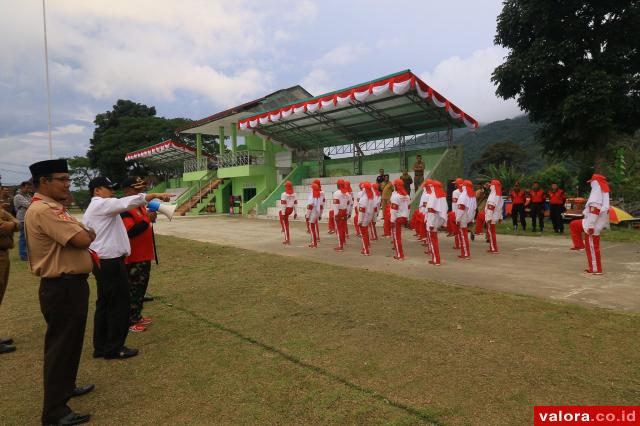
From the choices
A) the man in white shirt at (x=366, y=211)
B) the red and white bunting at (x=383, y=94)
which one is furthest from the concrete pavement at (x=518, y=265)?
the red and white bunting at (x=383, y=94)

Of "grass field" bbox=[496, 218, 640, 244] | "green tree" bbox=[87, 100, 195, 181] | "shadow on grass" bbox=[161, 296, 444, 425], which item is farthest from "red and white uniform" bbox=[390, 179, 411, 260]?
"green tree" bbox=[87, 100, 195, 181]

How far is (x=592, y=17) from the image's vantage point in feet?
48.7

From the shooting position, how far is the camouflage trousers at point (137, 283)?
4441mm

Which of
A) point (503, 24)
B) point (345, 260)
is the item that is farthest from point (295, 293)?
point (503, 24)

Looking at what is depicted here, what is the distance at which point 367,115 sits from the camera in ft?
63.1

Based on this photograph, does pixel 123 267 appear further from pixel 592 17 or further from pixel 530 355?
pixel 592 17

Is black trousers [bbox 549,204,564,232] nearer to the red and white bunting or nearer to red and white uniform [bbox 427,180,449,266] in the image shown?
the red and white bunting

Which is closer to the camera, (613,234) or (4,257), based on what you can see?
(4,257)

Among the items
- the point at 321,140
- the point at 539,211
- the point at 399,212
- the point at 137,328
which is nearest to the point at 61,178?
the point at 137,328

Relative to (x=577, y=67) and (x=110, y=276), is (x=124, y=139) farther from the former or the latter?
(x=110, y=276)

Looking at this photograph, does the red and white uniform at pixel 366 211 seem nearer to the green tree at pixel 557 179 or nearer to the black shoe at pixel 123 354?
the black shoe at pixel 123 354

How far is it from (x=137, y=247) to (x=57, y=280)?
164 centimetres

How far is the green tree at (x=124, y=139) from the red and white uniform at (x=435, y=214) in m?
37.5

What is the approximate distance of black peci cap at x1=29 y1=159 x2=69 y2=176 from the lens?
9.27 ft
